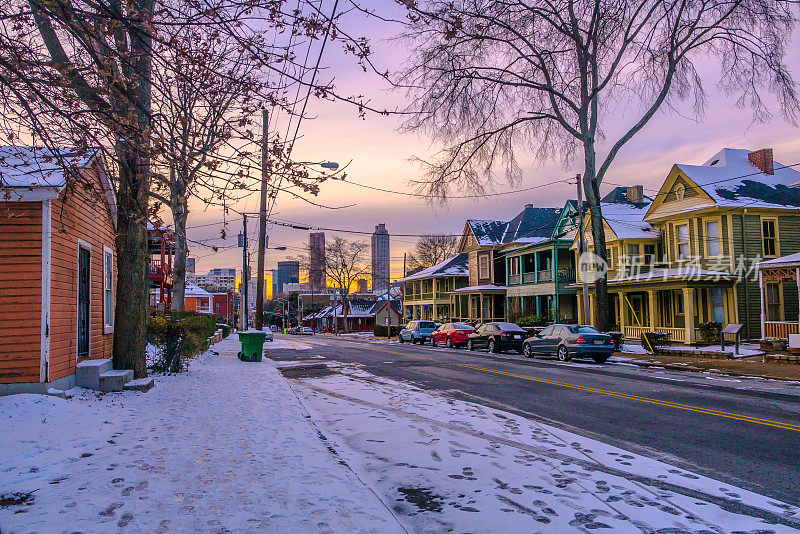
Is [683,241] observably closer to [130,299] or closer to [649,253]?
[649,253]

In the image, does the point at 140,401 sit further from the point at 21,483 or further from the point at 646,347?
the point at 646,347

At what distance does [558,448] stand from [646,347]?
20.3 m

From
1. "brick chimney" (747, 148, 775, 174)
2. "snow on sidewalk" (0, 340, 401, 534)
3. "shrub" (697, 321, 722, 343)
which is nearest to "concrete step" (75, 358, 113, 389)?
"snow on sidewalk" (0, 340, 401, 534)

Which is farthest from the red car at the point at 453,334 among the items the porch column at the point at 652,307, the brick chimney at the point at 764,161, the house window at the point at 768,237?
the brick chimney at the point at 764,161

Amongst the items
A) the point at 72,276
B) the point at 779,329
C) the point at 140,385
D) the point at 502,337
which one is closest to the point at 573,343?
the point at 502,337

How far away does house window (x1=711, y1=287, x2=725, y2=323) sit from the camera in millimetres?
29125

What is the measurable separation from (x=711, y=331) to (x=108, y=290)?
25810 millimetres

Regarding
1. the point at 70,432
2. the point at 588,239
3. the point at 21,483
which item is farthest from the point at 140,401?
the point at 588,239

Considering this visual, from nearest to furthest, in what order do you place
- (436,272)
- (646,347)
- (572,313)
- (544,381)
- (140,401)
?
(140,401), (544,381), (646,347), (572,313), (436,272)

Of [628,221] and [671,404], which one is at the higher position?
[628,221]

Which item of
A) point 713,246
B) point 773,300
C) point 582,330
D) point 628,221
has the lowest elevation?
point 582,330

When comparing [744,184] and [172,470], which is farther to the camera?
[744,184]

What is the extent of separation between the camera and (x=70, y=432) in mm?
7676

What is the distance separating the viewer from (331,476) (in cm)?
578
